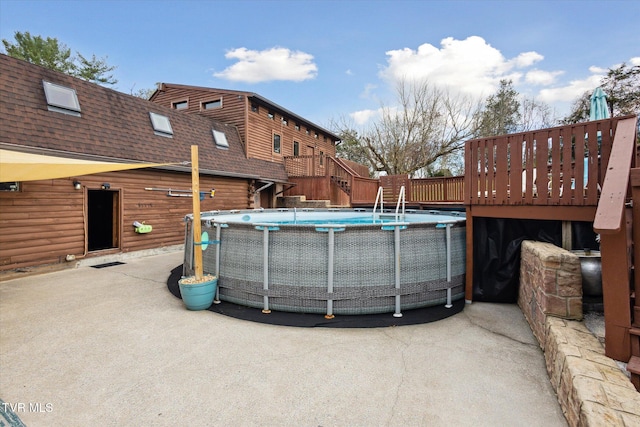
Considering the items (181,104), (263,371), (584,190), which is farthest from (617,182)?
(181,104)

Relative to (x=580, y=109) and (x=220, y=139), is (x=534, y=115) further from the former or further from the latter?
(x=220, y=139)

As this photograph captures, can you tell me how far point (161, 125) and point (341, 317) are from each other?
27.9 feet

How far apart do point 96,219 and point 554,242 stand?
1202cm

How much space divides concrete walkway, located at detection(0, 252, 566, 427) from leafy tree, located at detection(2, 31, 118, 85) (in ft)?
72.1

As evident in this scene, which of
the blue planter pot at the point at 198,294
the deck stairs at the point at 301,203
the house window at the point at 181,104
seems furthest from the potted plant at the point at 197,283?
the house window at the point at 181,104

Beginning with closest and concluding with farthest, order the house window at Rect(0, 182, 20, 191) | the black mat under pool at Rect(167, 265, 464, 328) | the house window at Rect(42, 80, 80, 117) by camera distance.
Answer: the black mat under pool at Rect(167, 265, 464, 328)
the house window at Rect(0, 182, 20, 191)
the house window at Rect(42, 80, 80, 117)

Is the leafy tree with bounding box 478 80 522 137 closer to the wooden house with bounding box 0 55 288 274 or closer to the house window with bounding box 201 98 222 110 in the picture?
the house window with bounding box 201 98 222 110

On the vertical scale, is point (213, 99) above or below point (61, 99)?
above

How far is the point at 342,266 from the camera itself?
344 cm

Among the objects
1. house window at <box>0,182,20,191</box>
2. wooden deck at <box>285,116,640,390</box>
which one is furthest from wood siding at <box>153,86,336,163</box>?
wooden deck at <box>285,116,640,390</box>

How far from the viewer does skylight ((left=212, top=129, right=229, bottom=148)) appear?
35.5ft

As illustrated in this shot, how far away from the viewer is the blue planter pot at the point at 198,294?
→ 3.69 metres

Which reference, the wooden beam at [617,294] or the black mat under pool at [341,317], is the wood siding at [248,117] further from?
the wooden beam at [617,294]

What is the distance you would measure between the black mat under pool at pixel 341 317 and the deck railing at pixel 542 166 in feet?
5.12
